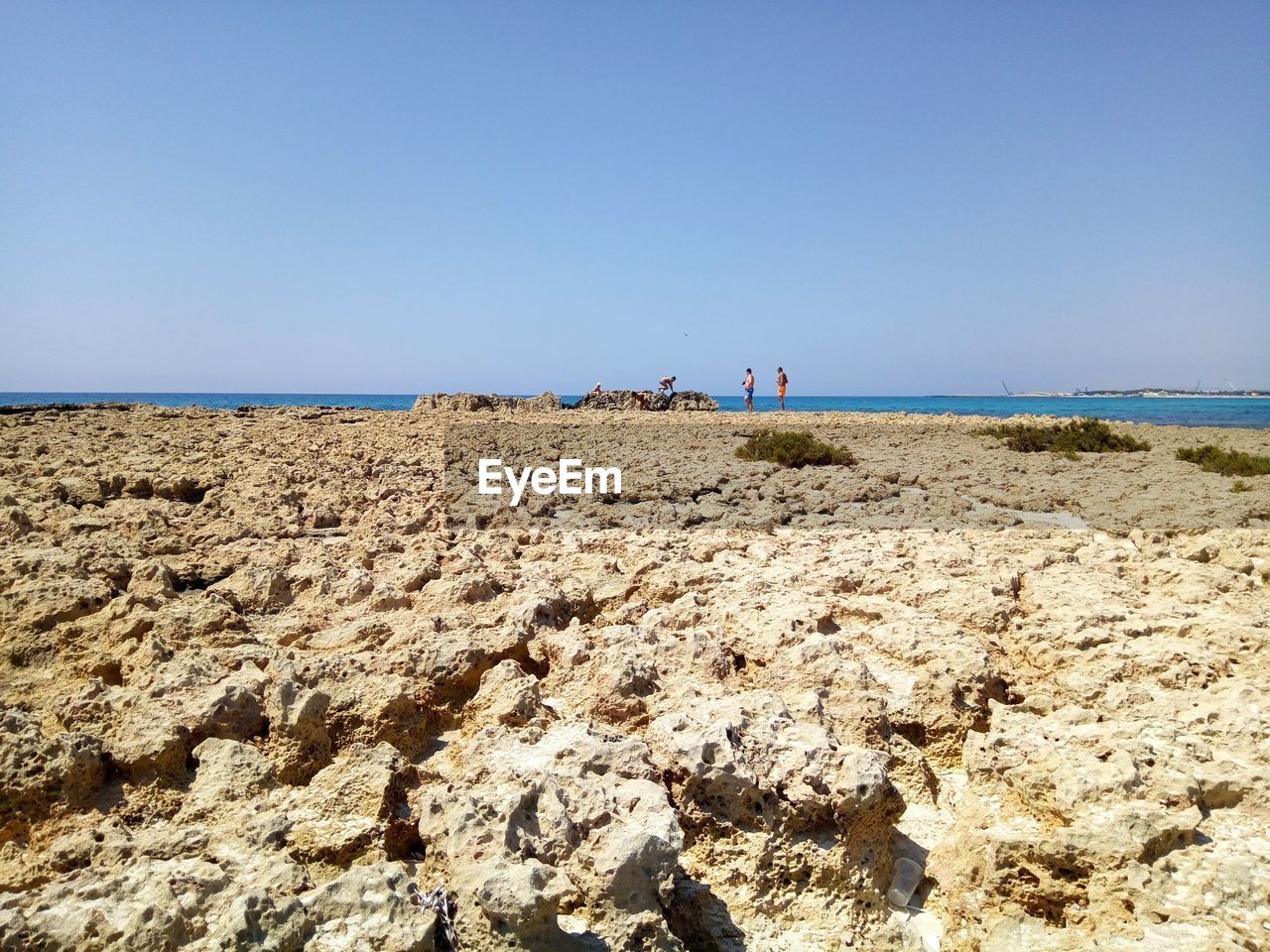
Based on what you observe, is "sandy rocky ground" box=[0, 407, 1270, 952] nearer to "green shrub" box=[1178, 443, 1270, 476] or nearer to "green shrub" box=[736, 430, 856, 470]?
"green shrub" box=[736, 430, 856, 470]

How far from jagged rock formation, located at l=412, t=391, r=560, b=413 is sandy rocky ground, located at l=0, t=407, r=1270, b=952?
62.7 ft

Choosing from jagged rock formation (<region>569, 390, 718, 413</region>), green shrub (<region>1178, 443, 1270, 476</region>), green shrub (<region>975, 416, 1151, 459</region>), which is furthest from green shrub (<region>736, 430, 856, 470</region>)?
jagged rock formation (<region>569, 390, 718, 413</region>)

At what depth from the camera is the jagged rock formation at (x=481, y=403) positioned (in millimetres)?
24578

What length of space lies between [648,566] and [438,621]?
1421 millimetres

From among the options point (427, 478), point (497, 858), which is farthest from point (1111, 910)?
point (427, 478)

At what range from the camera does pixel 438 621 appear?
3.65 metres

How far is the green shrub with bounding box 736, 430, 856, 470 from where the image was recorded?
11.1 metres

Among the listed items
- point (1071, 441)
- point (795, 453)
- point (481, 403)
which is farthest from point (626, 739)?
point (481, 403)

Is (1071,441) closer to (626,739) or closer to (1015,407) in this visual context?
(626,739)

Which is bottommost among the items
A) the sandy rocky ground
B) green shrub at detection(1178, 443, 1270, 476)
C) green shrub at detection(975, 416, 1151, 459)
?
the sandy rocky ground

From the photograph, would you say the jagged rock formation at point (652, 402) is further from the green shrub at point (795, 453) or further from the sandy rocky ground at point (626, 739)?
the sandy rocky ground at point (626, 739)

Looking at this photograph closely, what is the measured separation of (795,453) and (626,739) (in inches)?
348

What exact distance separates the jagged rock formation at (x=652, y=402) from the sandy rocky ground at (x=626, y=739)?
75.4ft

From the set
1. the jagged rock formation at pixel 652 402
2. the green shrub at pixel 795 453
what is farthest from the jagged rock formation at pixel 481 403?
the green shrub at pixel 795 453
